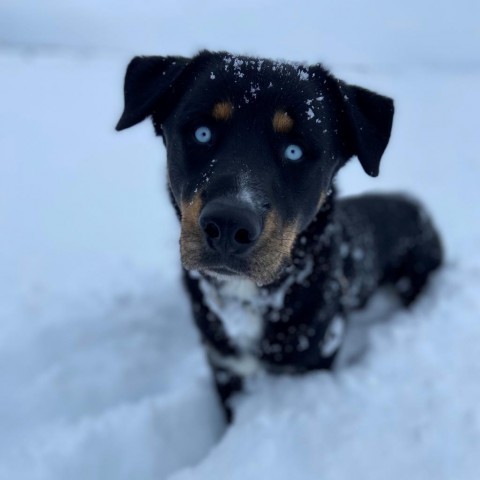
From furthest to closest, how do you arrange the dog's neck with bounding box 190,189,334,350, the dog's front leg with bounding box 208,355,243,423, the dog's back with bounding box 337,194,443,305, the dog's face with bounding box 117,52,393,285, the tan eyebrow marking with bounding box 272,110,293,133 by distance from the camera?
the dog's back with bounding box 337,194,443,305 < the dog's front leg with bounding box 208,355,243,423 < the dog's neck with bounding box 190,189,334,350 < the tan eyebrow marking with bounding box 272,110,293,133 < the dog's face with bounding box 117,52,393,285

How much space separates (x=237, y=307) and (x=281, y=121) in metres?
0.95

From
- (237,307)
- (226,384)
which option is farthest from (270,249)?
(226,384)

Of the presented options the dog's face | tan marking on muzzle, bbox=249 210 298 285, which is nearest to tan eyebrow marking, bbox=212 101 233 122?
the dog's face

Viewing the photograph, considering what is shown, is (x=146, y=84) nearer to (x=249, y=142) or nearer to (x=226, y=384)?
(x=249, y=142)

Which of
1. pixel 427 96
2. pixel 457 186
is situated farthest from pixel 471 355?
pixel 427 96

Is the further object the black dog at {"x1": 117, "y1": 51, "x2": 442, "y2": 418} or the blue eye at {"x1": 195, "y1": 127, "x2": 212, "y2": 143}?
the blue eye at {"x1": 195, "y1": 127, "x2": 212, "y2": 143}

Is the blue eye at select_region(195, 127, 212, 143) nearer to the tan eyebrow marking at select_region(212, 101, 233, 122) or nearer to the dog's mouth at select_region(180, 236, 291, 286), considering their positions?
the tan eyebrow marking at select_region(212, 101, 233, 122)

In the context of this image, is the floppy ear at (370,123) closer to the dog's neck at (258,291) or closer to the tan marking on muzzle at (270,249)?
the dog's neck at (258,291)

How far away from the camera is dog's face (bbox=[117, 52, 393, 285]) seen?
178cm

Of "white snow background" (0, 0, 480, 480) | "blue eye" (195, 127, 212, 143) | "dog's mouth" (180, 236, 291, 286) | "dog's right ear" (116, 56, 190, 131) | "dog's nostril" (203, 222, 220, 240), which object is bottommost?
"white snow background" (0, 0, 480, 480)

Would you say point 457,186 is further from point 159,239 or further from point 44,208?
point 44,208

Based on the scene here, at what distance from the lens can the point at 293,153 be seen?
6.63 feet

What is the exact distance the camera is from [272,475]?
2232mm

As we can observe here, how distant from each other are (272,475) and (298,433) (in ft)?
0.85
